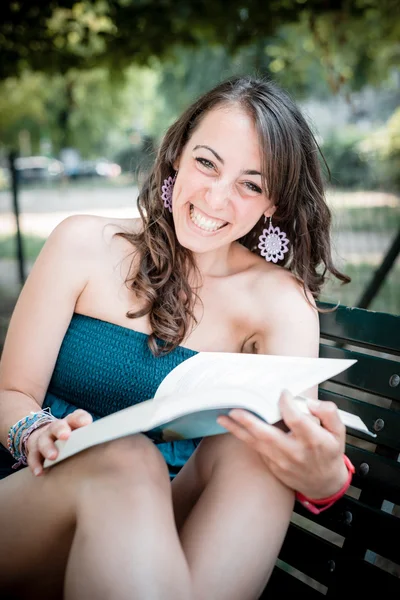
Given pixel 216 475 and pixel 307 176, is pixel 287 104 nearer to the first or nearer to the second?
pixel 307 176

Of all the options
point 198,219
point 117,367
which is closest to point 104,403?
point 117,367

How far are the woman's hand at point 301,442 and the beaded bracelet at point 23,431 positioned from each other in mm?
537

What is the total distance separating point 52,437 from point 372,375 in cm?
92

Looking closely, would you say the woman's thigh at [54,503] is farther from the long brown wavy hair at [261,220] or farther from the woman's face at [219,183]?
the woman's face at [219,183]

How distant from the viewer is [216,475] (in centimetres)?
167

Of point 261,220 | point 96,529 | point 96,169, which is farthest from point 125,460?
point 96,169

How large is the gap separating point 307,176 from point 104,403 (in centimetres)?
94

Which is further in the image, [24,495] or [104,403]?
[104,403]

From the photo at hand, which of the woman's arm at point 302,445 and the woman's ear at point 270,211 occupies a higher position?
the woman's ear at point 270,211

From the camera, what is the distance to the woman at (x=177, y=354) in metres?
1.45

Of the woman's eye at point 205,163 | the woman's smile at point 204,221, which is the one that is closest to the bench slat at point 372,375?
the woman's smile at point 204,221

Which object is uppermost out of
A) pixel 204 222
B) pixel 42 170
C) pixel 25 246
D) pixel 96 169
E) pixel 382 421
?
pixel 204 222

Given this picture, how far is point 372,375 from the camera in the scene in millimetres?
2027

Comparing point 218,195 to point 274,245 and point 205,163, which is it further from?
point 274,245
